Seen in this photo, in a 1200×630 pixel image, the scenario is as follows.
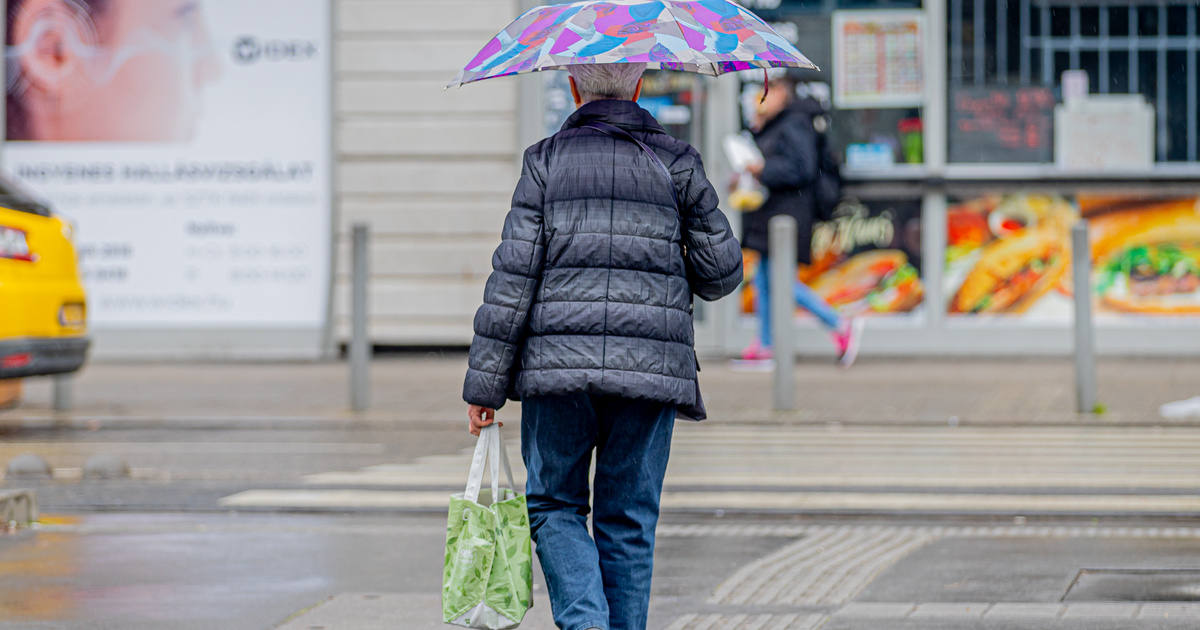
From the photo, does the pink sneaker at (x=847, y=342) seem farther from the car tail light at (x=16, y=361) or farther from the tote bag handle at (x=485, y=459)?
the tote bag handle at (x=485, y=459)

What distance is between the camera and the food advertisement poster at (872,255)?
496 inches

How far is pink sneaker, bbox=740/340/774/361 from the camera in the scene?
11.9 meters

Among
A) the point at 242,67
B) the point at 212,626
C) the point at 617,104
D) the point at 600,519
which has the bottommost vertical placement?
the point at 212,626

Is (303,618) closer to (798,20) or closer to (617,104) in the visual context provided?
(617,104)

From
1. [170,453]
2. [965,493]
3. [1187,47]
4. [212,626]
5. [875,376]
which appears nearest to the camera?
[212,626]

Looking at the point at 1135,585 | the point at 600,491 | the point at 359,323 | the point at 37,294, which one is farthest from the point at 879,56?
the point at 600,491

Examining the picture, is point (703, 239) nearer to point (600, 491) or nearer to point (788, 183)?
point (600, 491)

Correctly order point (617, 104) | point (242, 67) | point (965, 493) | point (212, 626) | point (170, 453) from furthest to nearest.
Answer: point (242, 67), point (170, 453), point (965, 493), point (212, 626), point (617, 104)

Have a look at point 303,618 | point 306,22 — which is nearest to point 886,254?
point 306,22

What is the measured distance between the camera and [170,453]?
8.20 metres

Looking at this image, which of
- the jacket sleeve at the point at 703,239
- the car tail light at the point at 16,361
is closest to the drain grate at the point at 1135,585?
the jacket sleeve at the point at 703,239

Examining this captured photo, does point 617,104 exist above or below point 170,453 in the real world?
above

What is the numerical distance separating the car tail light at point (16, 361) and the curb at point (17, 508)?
9.11 ft

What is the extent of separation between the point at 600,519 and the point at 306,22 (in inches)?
396
